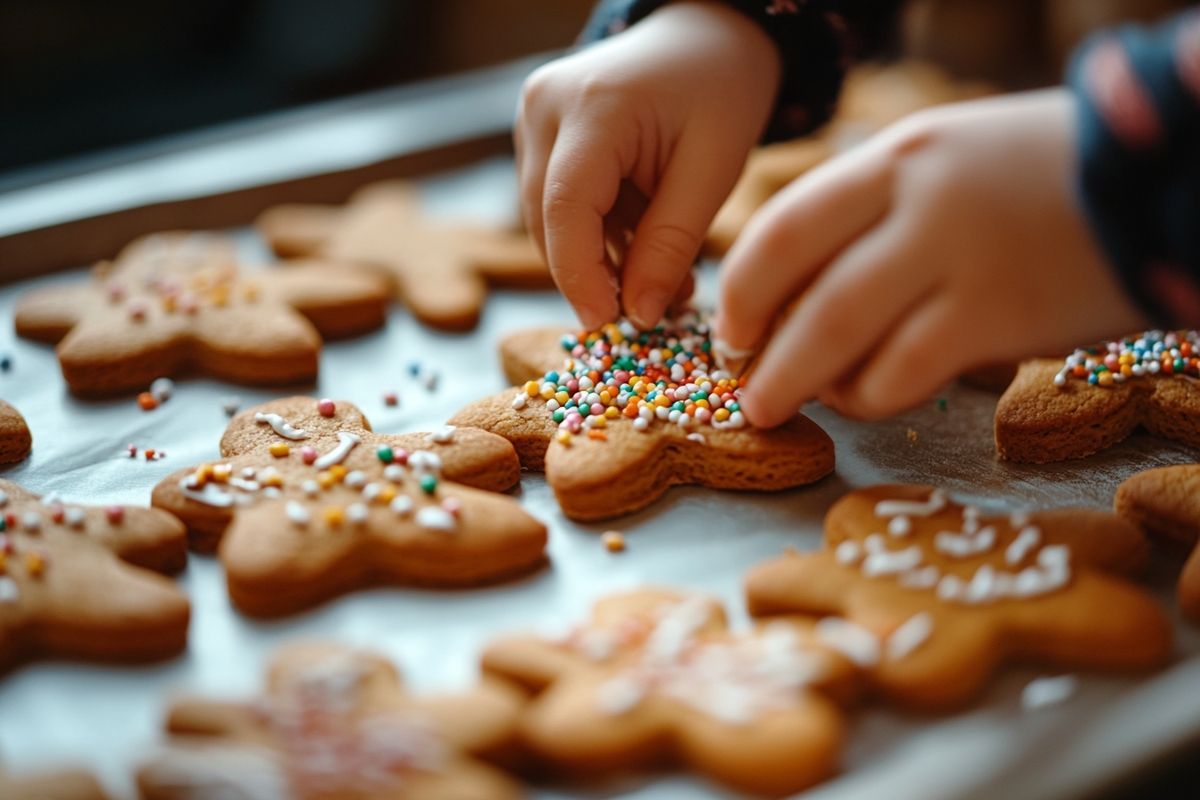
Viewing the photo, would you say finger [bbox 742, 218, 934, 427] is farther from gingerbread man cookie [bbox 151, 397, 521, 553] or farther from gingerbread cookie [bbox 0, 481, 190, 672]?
gingerbread cookie [bbox 0, 481, 190, 672]

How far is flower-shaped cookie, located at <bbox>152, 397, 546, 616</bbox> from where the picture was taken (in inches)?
45.0

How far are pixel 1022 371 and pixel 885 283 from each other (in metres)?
0.46

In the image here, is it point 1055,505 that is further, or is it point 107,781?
point 1055,505

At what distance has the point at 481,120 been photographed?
2.33m

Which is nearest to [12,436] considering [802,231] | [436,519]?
[436,519]

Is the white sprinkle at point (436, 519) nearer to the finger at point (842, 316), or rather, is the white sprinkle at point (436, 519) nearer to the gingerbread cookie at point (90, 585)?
the gingerbread cookie at point (90, 585)

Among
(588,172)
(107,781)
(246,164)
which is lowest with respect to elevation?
(107,781)

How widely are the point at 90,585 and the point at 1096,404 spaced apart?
111 cm

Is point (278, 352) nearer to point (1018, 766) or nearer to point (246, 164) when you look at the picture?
point (246, 164)

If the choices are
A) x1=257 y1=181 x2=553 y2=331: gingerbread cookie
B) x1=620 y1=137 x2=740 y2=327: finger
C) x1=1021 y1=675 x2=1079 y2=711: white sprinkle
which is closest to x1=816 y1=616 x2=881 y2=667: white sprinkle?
x1=1021 y1=675 x2=1079 y2=711: white sprinkle

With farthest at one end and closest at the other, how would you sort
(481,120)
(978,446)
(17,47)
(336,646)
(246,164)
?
(17,47), (481,120), (246,164), (978,446), (336,646)

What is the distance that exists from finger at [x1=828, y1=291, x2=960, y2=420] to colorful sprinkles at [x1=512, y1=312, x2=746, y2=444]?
0.23 metres

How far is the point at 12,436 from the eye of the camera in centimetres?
140

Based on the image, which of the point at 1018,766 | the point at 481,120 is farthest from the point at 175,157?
the point at 1018,766
